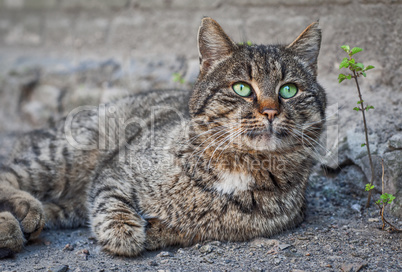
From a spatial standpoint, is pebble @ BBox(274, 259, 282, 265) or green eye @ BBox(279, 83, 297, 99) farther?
green eye @ BBox(279, 83, 297, 99)

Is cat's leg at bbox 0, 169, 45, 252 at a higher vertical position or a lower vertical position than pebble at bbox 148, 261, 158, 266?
higher

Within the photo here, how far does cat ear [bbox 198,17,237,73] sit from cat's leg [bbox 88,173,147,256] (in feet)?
3.44

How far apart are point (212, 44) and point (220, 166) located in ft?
2.78

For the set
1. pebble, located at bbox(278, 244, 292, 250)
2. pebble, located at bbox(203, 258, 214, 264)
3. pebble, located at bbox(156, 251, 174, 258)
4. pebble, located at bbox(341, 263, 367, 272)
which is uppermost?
pebble, located at bbox(278, 244, 292, 250)

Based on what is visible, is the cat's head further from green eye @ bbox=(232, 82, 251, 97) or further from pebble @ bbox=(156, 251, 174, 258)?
pebble @ bbox=(156, 251, 174, 258)

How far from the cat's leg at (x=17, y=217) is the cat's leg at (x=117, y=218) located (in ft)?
1.24

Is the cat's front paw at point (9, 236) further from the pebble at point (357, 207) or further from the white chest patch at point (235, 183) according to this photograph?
the pebble at point (357, 207)

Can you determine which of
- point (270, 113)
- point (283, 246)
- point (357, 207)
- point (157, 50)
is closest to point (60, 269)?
point (283, 246)

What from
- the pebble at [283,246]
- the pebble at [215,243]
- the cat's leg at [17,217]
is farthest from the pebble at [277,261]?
the cat's leg at [17,217]

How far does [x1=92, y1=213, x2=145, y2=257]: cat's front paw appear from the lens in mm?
2615

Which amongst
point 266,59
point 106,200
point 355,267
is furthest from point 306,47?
point 106,200

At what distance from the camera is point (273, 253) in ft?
8.27

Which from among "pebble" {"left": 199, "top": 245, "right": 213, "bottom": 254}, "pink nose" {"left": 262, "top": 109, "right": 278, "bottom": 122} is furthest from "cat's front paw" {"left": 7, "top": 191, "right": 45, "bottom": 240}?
"pink nose" {"left": 262, "top": 109, "right": 278, "bottom": 122}

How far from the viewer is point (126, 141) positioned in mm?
3445
